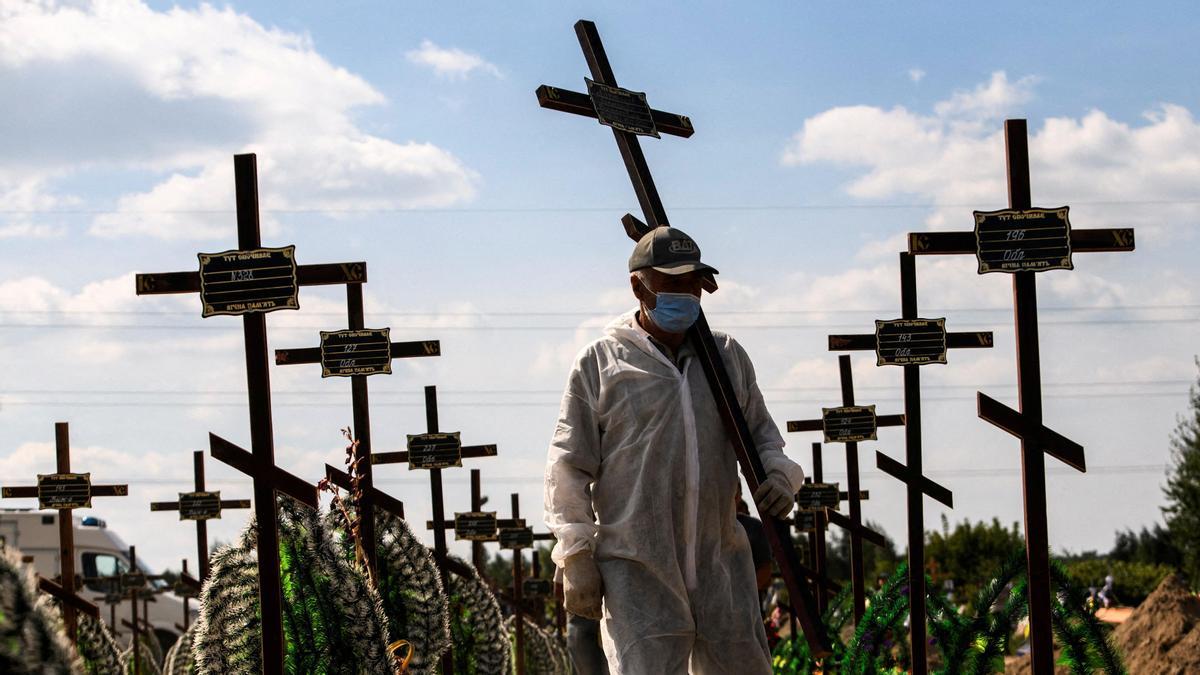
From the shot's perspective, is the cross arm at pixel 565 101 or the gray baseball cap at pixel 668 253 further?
the cross arm at pixel 565 101

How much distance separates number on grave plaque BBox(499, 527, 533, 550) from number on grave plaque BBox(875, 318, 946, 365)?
49.7 feet

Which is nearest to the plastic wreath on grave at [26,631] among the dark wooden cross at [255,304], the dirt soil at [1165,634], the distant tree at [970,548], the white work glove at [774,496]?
the white work glove at [774,496]

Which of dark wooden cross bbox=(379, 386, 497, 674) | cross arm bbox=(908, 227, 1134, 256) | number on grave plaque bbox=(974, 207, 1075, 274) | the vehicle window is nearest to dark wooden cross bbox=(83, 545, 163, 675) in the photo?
the vehicle window

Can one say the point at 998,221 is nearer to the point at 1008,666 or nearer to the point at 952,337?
the point at 952,337

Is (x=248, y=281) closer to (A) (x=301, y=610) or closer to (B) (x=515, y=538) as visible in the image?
(A) (x=301, y=610)

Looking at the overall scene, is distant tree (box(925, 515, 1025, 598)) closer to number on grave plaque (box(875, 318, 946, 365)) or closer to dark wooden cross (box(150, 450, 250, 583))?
dark wooden cross (box(150, 450, 250, 583))

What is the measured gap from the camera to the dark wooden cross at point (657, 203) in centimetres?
549

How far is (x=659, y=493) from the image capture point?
17.8ft

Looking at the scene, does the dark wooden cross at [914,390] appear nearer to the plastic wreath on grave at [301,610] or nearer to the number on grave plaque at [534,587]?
the plastic wreath on grave at [301,610]

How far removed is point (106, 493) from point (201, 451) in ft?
21.2

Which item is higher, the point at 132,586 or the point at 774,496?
the point at 774,496

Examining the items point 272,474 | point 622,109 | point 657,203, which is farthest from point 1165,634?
point 657,203

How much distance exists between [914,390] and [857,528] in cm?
609

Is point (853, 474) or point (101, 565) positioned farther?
point (101, 565)
